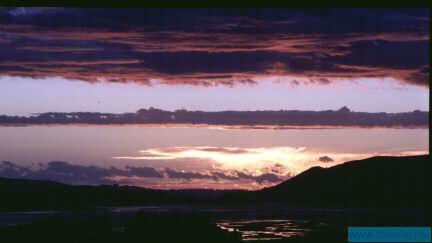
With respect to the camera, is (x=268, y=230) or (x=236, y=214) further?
(x=236, y=214)

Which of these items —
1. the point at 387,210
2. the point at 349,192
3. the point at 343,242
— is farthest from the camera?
the point at 349,192

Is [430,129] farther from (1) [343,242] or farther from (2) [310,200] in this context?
(2) [310,200]

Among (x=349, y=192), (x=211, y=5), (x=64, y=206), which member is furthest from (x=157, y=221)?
(x=349, y=192)

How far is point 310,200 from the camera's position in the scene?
5328cm

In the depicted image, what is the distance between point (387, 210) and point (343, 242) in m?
40.8

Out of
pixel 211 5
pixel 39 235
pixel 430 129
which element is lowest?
pixel 39 235

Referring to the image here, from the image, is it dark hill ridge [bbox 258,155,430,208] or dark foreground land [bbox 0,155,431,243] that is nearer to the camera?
dark foreground land [bbox 0,155,431,243]

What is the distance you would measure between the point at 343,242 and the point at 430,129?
4.02ft

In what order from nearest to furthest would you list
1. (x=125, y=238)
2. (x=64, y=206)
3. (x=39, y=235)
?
(x=125, y=238) → (x=39, y=235) → (x=64, y=206)

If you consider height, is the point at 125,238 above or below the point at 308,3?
below

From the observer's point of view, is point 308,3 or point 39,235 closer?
point 308,3

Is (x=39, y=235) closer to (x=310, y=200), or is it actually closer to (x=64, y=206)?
(x=64, y=206)

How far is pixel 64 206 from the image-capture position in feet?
124

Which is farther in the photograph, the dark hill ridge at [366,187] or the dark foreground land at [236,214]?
the dark hill ridge at [366,187]
